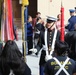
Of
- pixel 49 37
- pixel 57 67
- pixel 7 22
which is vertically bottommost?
pixel 57 67

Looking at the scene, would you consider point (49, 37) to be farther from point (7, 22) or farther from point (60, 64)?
point (60, 64)

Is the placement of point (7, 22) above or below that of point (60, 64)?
above

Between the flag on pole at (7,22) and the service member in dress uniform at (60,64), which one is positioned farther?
the flag on pole at (7,22)

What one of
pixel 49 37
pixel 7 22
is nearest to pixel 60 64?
pixel 49 37

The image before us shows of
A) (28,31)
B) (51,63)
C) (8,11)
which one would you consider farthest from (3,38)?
(28,31)

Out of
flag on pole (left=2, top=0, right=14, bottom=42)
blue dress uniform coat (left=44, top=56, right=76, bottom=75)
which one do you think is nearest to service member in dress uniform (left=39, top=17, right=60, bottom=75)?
flag on pole (left=2, top=0, right=14, bottom=42)

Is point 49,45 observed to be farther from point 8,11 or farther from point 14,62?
point 14,62

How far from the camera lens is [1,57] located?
5.36 m

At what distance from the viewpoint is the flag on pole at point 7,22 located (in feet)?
25.6

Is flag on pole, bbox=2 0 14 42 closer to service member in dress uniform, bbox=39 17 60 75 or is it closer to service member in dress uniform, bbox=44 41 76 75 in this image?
service member in dress uniform, bbox=39 17 60 75

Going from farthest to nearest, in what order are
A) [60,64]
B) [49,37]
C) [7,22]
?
[7,22]
[49,37]
[60,64]

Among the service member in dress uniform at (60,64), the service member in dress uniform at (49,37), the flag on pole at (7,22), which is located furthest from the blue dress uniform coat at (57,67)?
the flag on pole at (7,22)

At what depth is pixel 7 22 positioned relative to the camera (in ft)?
26.1

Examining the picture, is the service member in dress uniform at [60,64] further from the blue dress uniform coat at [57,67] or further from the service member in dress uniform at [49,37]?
the service member in dress uniform at [49,37]
